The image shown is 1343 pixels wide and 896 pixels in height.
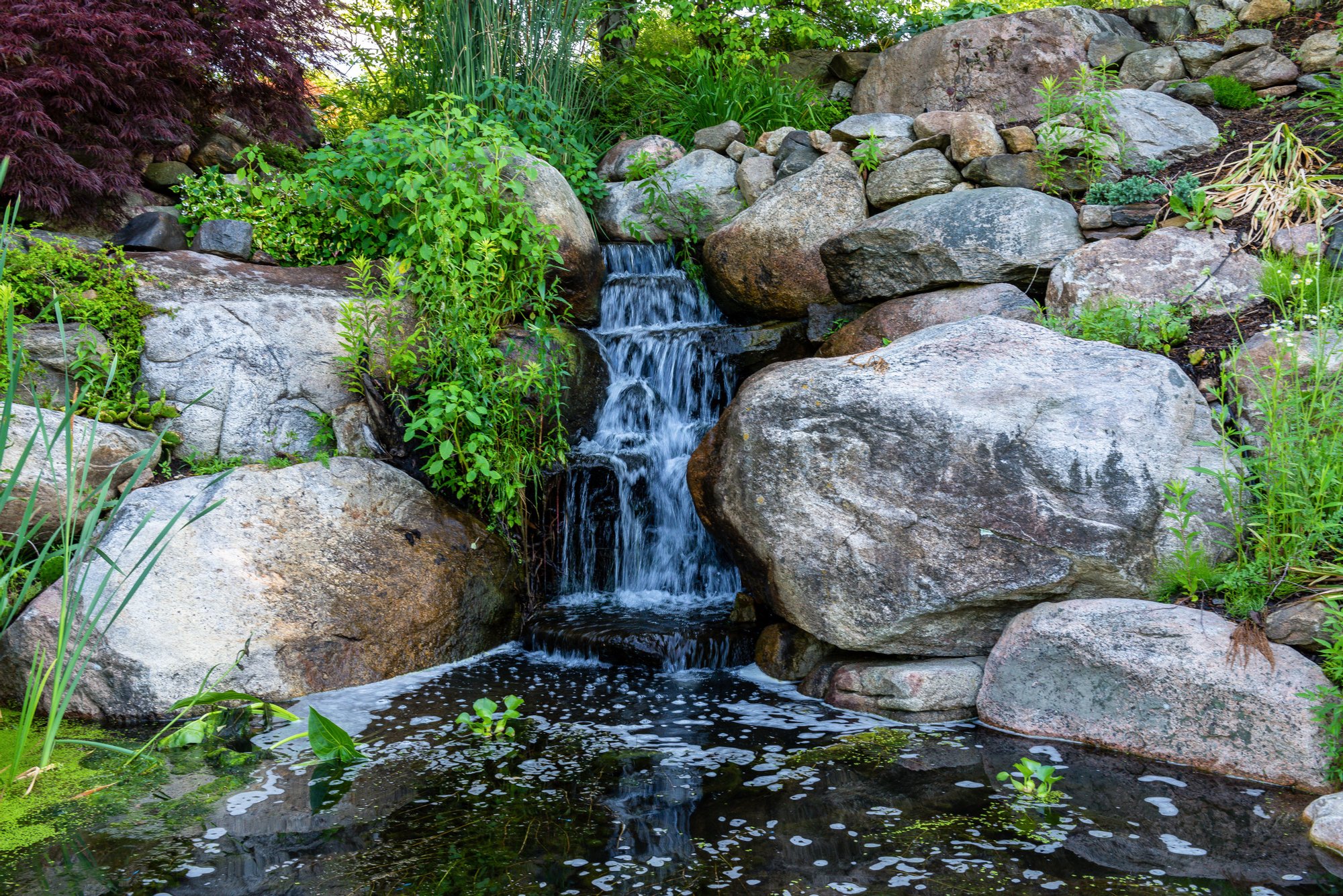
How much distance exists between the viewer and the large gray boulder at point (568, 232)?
6.34 meters

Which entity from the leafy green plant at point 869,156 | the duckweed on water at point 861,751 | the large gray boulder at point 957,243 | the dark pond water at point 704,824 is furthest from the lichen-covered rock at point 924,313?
the dark pond water at point 704,824

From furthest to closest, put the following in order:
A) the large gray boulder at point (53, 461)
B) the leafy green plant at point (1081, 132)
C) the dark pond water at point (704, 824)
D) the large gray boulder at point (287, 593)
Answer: the leafy green plant at point (1081, 132)
the large gray boulder at point (53, 461)
the large gray boulder at point (287, 593)
the dark pond water at point (704, 824)

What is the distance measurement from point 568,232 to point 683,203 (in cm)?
132

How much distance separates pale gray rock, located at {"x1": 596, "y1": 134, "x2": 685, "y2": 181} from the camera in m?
7.97

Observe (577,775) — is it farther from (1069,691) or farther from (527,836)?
(1069,691)

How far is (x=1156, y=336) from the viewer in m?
4.79

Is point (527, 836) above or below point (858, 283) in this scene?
below

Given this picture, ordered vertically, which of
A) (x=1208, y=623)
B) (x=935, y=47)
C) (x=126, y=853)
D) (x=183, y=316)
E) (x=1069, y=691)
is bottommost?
(x=126, y=853)

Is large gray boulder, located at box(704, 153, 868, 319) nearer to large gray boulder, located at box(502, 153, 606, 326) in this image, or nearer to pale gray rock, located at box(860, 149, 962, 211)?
pale gray rock, located at box(860, 149, 962, 211)

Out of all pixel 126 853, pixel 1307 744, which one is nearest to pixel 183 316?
pixel 126 853

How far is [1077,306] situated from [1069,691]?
233cm

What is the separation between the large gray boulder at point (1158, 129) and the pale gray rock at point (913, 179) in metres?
1.21

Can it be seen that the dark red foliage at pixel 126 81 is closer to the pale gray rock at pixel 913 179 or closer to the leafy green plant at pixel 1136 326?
the pale gray rock at pixel 913 179

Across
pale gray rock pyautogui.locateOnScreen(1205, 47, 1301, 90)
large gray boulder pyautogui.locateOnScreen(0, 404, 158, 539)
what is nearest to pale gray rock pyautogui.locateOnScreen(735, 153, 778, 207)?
pale gray rock pyautogui.locateOnScreen(1205, 47, 1301, 90)
